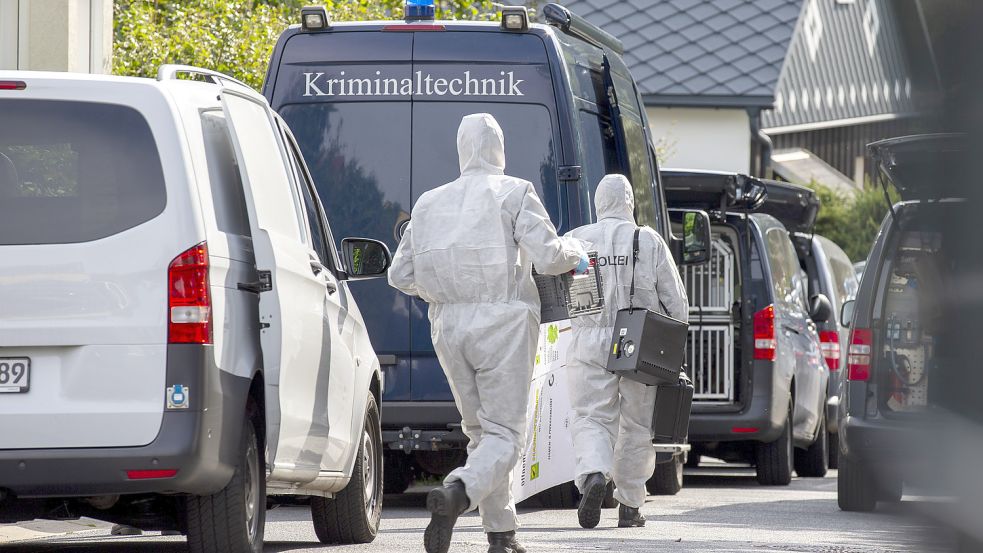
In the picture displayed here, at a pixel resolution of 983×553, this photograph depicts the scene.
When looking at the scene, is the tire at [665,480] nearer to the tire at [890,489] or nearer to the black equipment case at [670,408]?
the black equipment case at [670,408]

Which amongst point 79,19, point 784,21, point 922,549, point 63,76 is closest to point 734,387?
point 79,19

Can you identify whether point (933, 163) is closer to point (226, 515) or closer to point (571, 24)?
point (226, 515)

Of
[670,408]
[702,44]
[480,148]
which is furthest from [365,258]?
[702,44]

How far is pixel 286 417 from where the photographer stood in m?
5.85

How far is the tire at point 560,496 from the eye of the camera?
973 cm

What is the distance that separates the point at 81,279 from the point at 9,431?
0.50 m

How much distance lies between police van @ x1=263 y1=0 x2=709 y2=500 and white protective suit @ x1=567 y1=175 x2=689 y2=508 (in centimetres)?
39

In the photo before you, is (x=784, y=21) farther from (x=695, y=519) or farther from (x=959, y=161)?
(x=959, y=161)

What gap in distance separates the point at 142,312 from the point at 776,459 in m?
8.09

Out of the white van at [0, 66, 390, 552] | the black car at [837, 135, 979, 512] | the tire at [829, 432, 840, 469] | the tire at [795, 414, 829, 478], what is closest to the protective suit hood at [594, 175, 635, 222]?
the white van at [0, 66, 390, 552]

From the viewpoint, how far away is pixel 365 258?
6969mm

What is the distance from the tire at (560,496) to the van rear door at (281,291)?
3.46 metres

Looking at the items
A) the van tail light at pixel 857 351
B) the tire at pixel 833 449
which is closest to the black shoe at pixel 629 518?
the van tail light at pixel 857 351

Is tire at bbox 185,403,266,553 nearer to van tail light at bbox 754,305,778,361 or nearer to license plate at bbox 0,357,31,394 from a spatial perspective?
license plate at bbox 0,357,31,394
